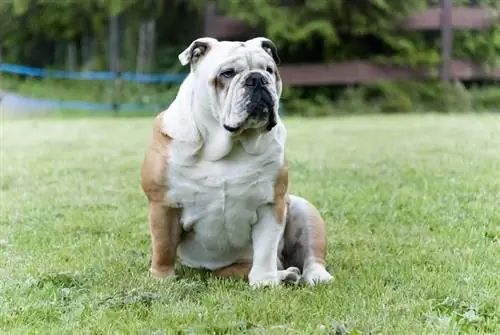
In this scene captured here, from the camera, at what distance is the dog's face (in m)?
3.01

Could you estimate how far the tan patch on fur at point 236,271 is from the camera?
333cm

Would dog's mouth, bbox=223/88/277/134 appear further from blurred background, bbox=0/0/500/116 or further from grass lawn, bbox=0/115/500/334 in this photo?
blurred background, bbox=0/0/500/116

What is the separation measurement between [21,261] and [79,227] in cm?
87

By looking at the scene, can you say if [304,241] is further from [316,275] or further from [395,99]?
[395,99]

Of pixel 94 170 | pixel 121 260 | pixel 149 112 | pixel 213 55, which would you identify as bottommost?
pixel 149 112

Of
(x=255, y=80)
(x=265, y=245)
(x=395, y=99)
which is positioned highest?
(x=255, y=80)

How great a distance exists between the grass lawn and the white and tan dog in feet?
0.58

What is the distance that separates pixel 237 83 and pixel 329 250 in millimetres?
1169

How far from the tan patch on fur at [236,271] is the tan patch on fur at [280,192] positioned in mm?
274

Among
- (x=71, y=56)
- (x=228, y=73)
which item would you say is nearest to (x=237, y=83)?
(x=228, y=73)

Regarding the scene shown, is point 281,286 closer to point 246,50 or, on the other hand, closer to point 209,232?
point 209,232

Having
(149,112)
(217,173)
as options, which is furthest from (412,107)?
(217,173)

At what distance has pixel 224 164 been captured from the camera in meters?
3.13

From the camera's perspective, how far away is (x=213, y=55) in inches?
124
